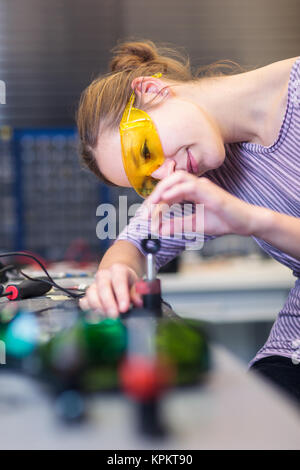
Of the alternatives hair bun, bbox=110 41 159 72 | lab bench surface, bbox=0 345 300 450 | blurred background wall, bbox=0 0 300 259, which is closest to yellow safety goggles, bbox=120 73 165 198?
hair bun, bbox=110 41 159 72

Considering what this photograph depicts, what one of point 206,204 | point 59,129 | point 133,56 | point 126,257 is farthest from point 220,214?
point 59,129

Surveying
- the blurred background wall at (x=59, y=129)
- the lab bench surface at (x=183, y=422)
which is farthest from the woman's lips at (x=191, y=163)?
the blurred background wall at (x=59, y=129)

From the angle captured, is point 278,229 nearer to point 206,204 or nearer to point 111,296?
point 206,204

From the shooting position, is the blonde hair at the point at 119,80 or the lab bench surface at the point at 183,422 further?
the blonde hair at the point at 119,80

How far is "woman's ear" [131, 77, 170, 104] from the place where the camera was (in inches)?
28.8

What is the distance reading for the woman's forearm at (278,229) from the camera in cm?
58

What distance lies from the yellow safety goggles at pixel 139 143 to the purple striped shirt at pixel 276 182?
0.49 ft

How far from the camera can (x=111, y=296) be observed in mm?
532

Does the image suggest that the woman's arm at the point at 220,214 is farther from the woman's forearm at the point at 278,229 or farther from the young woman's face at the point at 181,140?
the young woman's face at the point at 181,140

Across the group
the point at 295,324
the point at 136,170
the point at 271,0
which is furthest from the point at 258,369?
the point at 271,0

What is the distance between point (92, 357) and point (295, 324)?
0.53 m

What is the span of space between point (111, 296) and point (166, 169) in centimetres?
25

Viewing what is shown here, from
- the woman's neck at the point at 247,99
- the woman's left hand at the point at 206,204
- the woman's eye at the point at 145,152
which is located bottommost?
the woman's left hand at the point at 206,204
